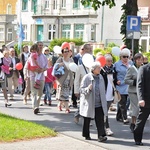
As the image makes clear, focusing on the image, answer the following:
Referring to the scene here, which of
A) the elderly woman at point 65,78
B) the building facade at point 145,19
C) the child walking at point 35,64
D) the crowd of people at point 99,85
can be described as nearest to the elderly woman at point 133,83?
the crowd of people at point 99,85

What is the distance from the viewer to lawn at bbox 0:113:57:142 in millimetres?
11374

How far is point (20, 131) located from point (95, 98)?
1807 mm

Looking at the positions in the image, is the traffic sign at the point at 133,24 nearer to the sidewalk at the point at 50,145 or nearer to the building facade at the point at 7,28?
the sidewalk at the point at 50,145

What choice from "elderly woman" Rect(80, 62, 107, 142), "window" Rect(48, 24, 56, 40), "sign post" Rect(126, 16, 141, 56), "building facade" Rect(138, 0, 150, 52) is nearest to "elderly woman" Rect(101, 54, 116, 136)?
"elderly woman" Rect(80, 62, 107, 142)

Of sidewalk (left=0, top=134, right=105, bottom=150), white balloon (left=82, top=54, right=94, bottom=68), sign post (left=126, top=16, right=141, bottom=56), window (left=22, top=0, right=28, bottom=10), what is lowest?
sidewalk (left=0, top=134, right=105, bottom=150)

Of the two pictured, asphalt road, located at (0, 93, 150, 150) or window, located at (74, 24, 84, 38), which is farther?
window, located at (74, 24, 84, 38)

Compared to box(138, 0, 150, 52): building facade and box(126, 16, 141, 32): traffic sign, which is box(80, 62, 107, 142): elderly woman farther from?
box(138, 0, 150, 52): building facade

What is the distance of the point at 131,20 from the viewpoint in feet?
67.4

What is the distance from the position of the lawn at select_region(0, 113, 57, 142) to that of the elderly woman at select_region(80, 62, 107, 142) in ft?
3.53

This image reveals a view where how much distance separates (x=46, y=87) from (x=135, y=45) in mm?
5726

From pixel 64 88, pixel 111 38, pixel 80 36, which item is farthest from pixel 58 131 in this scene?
pixel 80 36

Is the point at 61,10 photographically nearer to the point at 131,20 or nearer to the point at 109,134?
the point at 131,20

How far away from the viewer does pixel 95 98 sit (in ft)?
37.3

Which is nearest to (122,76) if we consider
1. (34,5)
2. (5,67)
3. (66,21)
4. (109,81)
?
(109,81)
